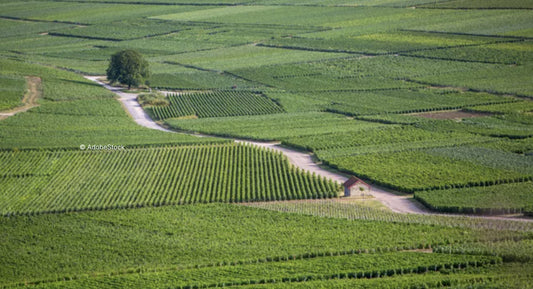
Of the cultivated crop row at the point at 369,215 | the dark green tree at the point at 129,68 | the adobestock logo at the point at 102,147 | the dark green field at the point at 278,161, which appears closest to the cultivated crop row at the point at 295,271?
the dark green field at the point at 278,161

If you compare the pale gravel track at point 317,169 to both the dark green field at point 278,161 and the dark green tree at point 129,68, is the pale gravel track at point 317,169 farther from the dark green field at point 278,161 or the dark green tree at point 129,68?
the dark green tree at point 129,68

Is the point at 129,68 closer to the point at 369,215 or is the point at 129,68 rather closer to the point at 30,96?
the point at 30,96

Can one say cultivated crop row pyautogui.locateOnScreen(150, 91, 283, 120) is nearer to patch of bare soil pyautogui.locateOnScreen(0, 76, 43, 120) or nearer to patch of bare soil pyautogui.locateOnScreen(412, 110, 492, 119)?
patch of bare soil pyautogui.locateOnScreen(0, 76, 43, 120)

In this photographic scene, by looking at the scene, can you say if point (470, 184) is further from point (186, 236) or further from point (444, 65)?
point (444, 65)

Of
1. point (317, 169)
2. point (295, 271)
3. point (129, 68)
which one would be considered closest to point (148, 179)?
point (317, 169)

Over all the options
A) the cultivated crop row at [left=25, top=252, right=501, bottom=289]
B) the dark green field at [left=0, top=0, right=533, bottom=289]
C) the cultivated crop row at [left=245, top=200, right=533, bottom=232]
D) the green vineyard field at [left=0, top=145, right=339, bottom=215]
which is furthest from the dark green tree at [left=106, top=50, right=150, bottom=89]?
the cultivated crop row at [left=25, top=252, right=501, bottom=289]

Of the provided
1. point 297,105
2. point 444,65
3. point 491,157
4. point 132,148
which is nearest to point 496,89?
point 444,65

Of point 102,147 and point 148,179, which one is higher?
point 102,147
